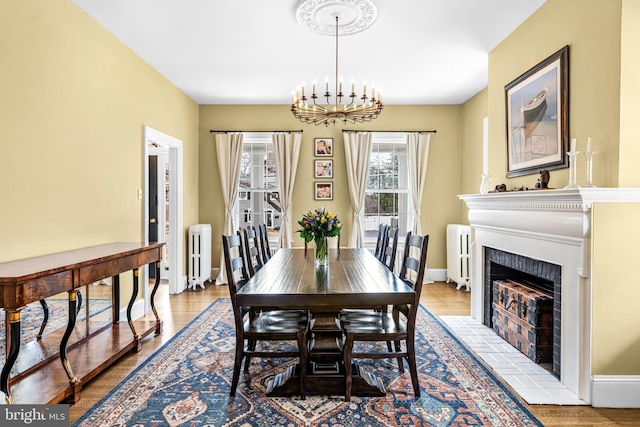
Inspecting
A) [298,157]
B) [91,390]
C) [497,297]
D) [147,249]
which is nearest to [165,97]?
[298,157]

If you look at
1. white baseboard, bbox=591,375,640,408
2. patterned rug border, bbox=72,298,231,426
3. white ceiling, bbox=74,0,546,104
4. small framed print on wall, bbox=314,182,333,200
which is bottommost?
patterned rug border, bbox=72,298,231,426

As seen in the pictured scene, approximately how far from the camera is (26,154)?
265 cm

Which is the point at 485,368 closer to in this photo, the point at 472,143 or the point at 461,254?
the point at 461,254

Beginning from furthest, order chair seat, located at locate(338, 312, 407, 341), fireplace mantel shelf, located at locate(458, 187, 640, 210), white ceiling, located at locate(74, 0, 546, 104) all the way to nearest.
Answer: white ceiling, located at locate(74, 0, 546, 104)
chair seat, located at locate(338, 312, 407, 341)
fireplace mantel shelf, located at locate(458, 187, 640, 210)

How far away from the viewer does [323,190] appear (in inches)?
245

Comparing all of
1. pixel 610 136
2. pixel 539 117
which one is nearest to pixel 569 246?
pixel 610 136

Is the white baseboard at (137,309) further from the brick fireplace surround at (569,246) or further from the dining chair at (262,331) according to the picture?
the brick fireplace surround at (569,246)

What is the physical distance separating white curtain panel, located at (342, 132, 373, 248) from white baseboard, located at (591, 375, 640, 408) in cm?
386

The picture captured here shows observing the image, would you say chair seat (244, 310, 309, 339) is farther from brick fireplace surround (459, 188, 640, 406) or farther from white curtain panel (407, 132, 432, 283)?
white curtain panel (407, 132, 432, 283)

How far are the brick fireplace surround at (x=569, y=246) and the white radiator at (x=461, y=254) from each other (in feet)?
8.06

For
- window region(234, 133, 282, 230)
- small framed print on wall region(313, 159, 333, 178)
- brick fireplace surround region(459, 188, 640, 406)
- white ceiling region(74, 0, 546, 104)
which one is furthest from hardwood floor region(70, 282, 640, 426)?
white ceiling region(74, 0, 546, 104)

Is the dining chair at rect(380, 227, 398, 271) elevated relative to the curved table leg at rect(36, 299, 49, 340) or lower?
elevated

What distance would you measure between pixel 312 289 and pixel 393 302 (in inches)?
18.6

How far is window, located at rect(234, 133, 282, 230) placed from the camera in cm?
640
